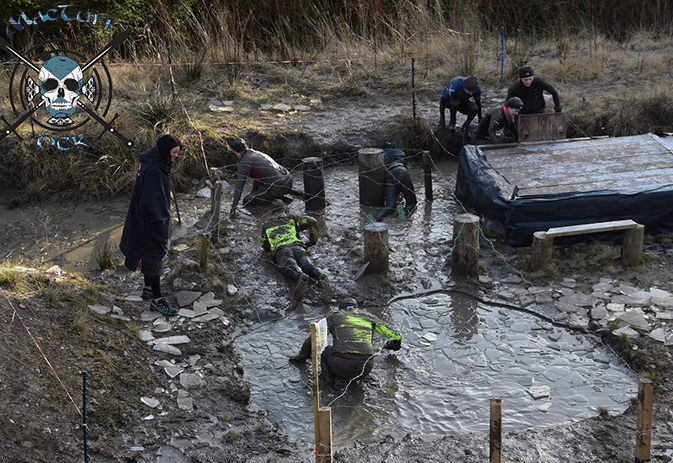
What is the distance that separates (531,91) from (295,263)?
15.9ft

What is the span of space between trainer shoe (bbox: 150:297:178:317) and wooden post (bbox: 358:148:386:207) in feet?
11.6

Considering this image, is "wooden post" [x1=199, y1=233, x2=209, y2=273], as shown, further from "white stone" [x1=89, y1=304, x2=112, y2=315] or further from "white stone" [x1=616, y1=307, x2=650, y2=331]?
"white stone" [x1=616, y1=307, x2=650, y2=331]

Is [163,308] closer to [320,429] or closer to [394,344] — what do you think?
[394,344]

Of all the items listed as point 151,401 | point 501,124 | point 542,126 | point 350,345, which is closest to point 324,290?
point 350,345

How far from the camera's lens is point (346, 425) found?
5195 mm

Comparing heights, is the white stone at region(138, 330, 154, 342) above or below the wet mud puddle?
above

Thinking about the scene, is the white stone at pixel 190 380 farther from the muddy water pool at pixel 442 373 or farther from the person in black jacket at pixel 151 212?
the person in black jacket at pixel 151 212

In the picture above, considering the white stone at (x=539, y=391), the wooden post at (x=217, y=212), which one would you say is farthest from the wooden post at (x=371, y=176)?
the white stone at (x=539, y=391)

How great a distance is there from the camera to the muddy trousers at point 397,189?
888 cm

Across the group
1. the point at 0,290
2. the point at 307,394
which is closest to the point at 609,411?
the point at 307,394

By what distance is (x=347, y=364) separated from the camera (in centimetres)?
543

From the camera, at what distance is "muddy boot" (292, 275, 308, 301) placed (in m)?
6.71

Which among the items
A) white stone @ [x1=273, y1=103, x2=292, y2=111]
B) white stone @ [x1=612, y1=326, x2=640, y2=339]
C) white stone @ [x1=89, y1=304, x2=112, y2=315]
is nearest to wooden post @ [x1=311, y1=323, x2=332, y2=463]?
white stone @ [x1=89, y1=304, x2=112, y2=315]

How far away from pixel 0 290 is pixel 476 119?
26.2ft
